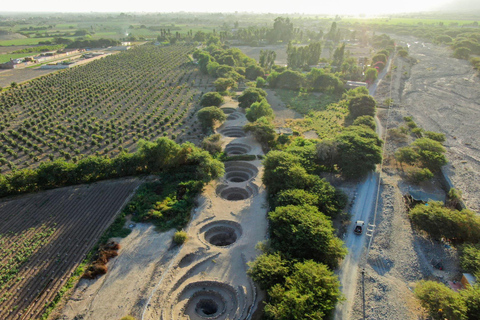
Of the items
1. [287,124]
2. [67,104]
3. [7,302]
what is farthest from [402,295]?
[67,104]

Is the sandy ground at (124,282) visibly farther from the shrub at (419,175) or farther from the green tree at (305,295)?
the shrub at (419,175)

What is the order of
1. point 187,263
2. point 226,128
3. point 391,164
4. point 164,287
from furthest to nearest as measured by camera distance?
point 226,128, point 391,164, point 187,263, point 164,287

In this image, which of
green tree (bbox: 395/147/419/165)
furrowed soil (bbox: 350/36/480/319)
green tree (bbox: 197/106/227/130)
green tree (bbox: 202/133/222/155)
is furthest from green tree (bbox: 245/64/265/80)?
green tree (bbox: 395/147/419/165)

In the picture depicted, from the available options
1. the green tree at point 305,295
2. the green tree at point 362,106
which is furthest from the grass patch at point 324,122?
the green tree at point 305,295

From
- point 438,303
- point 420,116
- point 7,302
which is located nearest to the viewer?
point 438,303

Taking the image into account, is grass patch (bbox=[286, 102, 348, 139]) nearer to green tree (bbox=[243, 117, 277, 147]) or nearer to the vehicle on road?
green tree (bbox=[243, 117, 277, 147])

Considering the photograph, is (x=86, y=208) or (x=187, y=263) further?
(x=86, y=208)

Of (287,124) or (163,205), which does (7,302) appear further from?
(287,124)
